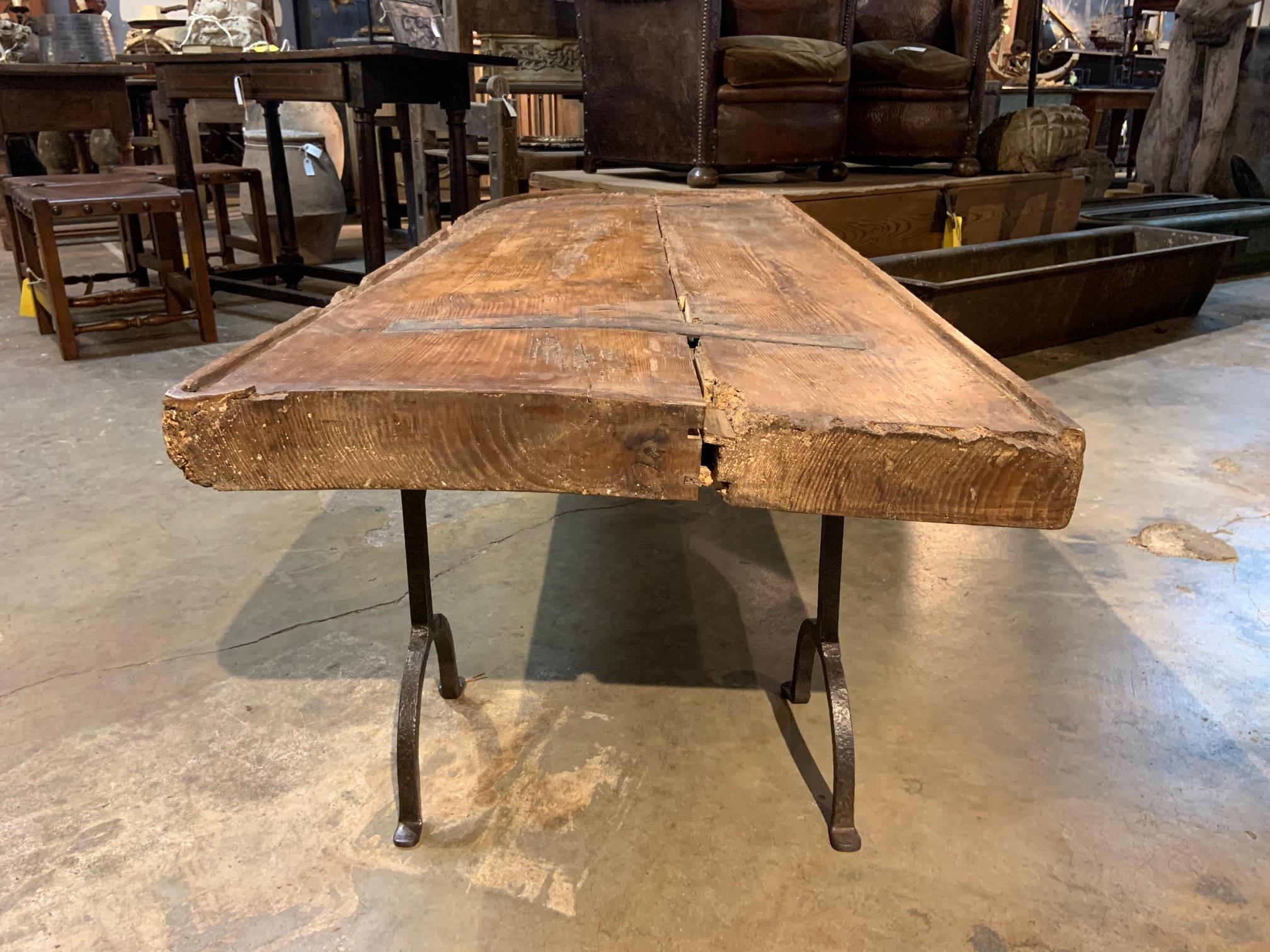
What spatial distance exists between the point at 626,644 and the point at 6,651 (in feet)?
3.16

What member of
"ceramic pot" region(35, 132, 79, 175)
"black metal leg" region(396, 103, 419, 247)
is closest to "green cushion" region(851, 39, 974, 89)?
"black metal leg" region(396, 103, 419, 247)

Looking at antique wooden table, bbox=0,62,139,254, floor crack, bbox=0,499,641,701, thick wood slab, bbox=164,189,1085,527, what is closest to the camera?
thick wood slab, bbox=164,189,1085,527

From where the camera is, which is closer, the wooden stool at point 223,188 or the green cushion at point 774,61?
the green cushion at point 774,61

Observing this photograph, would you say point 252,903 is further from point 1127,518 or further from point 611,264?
point 1127,518

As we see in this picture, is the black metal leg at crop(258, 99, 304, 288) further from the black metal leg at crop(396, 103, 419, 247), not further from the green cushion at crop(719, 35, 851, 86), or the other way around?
the green cushion at crop(719, 35, 851, 86)

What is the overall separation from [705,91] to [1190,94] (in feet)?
14.0

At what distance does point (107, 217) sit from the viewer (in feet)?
10.7

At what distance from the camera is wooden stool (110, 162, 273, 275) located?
388cm

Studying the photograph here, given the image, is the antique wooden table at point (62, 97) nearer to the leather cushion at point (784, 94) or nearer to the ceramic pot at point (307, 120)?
the ceramic pot at point (307, 120)

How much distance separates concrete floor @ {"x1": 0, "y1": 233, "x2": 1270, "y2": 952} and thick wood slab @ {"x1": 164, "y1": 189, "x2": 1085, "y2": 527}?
508 millimetres

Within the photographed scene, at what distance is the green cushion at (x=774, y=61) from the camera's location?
3062mm

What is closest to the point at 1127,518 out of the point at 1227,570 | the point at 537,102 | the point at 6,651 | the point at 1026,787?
the point at 1227,570

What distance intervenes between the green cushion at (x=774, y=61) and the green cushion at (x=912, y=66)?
49 centimetres

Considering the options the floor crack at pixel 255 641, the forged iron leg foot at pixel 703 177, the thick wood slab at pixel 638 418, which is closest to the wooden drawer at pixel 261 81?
the forged iron leg foot at pixel 703 177
